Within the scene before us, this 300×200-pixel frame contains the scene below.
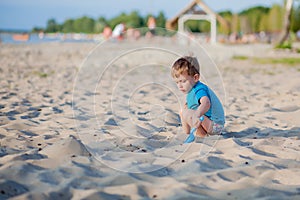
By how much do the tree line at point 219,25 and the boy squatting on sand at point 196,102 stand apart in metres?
26.0

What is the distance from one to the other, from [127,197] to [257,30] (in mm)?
62603

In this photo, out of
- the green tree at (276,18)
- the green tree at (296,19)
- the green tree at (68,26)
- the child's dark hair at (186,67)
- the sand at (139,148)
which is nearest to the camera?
the sand at (139,148)

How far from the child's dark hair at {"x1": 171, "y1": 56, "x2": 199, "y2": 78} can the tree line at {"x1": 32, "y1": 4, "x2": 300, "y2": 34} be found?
2607 cm

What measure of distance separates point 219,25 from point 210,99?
6325 centimetres

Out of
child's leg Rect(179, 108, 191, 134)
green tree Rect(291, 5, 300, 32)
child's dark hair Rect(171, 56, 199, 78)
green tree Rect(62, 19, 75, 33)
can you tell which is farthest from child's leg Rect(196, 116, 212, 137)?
green tree Rect(62, 19, 75, 33)

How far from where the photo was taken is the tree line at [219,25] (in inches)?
1977

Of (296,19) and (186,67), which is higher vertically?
(186,67)

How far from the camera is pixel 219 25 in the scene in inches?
2552

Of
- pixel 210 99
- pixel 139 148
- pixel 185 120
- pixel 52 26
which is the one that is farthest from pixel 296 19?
pixel 52 26

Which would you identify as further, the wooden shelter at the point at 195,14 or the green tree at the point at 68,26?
the green tree at the point at 68,26

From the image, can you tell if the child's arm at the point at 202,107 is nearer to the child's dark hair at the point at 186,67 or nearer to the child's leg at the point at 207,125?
the child's leg at the point at 207,125

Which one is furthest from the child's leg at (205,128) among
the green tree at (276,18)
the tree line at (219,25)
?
the green tree at (276,18)

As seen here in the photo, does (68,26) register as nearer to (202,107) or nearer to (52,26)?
(52,26)

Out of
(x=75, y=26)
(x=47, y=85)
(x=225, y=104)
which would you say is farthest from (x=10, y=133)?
(x=75, y=26)
